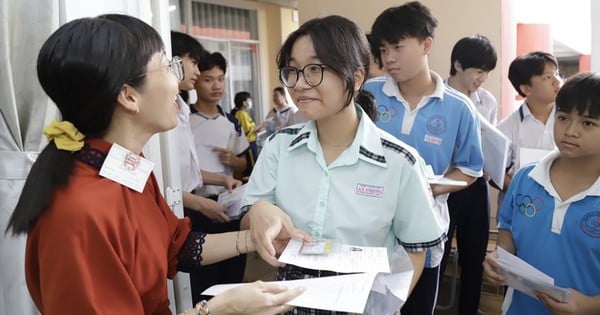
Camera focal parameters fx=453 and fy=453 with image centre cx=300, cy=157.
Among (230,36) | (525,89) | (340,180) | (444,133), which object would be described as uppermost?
(230,36)

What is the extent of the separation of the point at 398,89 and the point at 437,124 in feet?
0.79

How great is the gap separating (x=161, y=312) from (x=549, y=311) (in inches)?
47.0

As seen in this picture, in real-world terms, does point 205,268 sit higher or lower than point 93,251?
→ lower

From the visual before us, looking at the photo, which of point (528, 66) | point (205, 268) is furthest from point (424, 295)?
point (528, 66)

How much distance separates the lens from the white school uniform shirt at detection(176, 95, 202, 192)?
2188 millimetres

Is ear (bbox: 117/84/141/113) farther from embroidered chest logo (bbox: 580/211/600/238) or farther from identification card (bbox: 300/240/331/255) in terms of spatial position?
embroidered chest logo (bbox: 580/211/600/238)

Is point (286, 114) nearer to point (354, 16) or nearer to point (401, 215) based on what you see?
point (354, 16)

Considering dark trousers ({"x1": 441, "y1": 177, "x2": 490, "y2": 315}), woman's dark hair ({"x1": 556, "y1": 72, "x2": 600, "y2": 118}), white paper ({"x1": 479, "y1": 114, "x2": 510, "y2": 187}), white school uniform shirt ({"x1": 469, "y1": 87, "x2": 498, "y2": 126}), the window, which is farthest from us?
the window

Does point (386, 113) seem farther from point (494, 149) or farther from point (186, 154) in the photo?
point (186, 154)

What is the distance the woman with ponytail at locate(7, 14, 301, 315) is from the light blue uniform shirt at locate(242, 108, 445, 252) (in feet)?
0.95

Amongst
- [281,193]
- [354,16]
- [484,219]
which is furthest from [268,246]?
[354,16]

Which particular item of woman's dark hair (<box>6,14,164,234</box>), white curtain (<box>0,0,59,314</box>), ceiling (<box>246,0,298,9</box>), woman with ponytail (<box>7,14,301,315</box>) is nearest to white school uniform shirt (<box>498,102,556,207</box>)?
woman with ponytail (<box>7,14,301,315</box>)

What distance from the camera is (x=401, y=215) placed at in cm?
119

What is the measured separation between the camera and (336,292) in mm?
916
